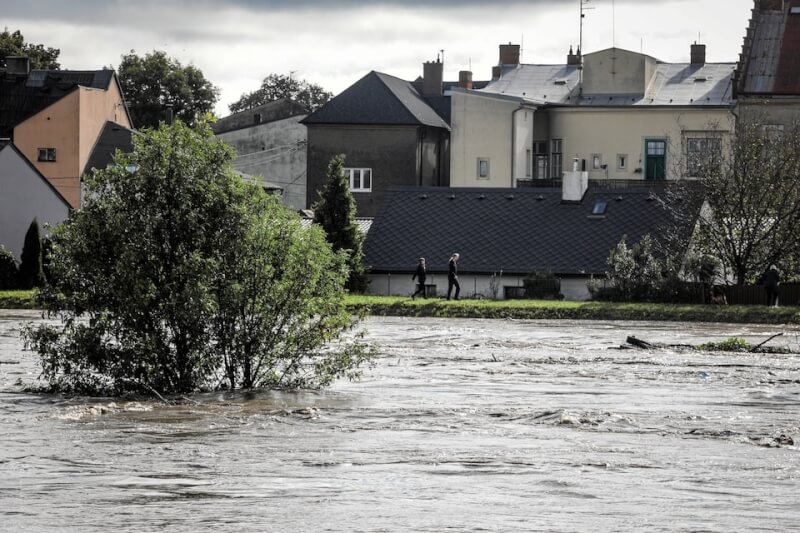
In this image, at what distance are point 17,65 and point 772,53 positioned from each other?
139 ft

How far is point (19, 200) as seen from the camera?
67938mm

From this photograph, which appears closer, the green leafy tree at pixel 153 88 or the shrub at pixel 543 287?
the shrub at pixel 543 287

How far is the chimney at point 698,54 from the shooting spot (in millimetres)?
87062

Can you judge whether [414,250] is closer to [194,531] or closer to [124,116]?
[124,116]

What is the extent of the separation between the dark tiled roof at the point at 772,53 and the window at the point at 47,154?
1350 inches

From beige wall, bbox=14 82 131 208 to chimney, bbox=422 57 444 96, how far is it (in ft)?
72.9

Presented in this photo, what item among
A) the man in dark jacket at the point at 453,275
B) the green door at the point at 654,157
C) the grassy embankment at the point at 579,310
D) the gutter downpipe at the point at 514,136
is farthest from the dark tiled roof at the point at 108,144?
the man in dark jacket at the point at 453,275

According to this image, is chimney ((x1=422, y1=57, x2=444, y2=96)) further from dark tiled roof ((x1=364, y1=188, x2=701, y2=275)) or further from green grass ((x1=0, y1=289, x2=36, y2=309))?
green grass ((x1=0, y1=289, x2=36, y2=309))

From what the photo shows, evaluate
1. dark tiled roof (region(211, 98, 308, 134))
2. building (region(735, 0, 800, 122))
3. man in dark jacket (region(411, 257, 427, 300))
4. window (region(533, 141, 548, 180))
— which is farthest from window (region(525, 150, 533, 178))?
man in dark jacket (region(411, 257, 427, 300))

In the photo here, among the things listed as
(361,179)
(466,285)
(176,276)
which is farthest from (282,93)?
(176,276)

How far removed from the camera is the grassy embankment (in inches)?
1924

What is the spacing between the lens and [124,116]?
90500 millimetres

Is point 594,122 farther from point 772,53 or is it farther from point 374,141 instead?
point 374,141

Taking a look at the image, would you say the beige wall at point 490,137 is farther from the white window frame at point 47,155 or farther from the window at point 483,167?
the white window frame at point 47,155
